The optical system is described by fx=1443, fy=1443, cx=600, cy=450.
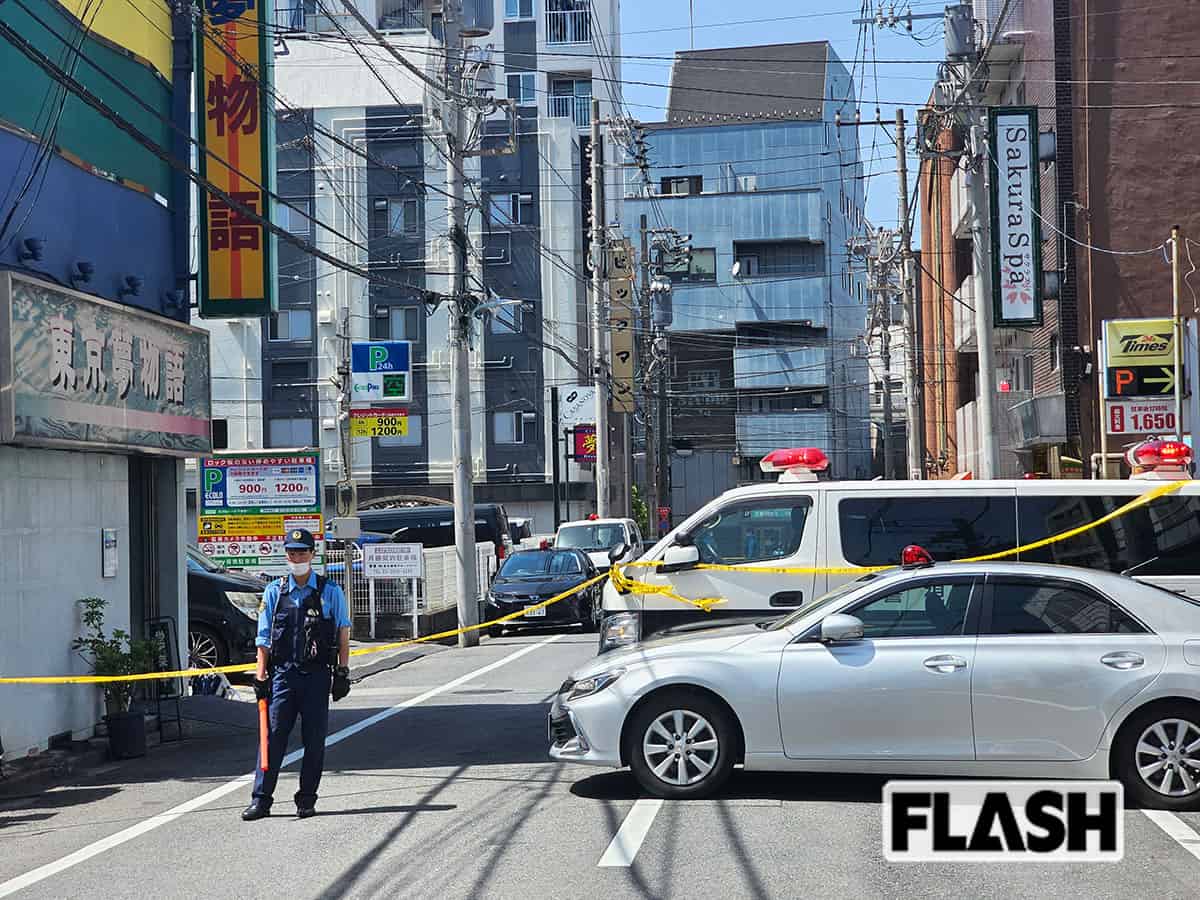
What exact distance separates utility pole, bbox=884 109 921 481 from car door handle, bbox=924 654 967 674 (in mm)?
28354

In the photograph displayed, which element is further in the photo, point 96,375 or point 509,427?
point 509,427

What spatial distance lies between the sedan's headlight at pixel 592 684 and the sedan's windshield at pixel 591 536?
23238 millimetres

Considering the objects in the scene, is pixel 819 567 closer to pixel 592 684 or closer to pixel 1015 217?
pixel 592 684

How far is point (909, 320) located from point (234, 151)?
25.1 meters

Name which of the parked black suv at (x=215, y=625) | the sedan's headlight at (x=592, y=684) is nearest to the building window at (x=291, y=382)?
the parked black suv at (x=215, y=625)

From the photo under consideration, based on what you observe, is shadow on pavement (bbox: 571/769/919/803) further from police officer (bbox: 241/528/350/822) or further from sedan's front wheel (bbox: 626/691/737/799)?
police officer (bbox: 241/528/350/822)

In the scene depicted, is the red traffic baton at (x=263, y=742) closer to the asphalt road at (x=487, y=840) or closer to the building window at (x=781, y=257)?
the asphalt road at (x=487, y=840)

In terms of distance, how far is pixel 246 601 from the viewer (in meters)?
19.8

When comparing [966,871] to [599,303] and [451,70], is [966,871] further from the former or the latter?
[599,303]

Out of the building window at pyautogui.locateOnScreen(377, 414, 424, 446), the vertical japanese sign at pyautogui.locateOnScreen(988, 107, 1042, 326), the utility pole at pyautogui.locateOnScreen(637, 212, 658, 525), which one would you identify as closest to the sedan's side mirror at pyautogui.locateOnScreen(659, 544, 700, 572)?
the vertical japanese sign at pyautogui.locateOnScreen(988, 107, 1042, 326)

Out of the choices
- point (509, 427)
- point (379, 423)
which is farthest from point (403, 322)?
point (379, 423)

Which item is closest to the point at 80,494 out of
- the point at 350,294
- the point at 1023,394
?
the point at 1023,394

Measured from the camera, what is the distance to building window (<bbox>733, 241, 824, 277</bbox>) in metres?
72.8

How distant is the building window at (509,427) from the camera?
190 feet
